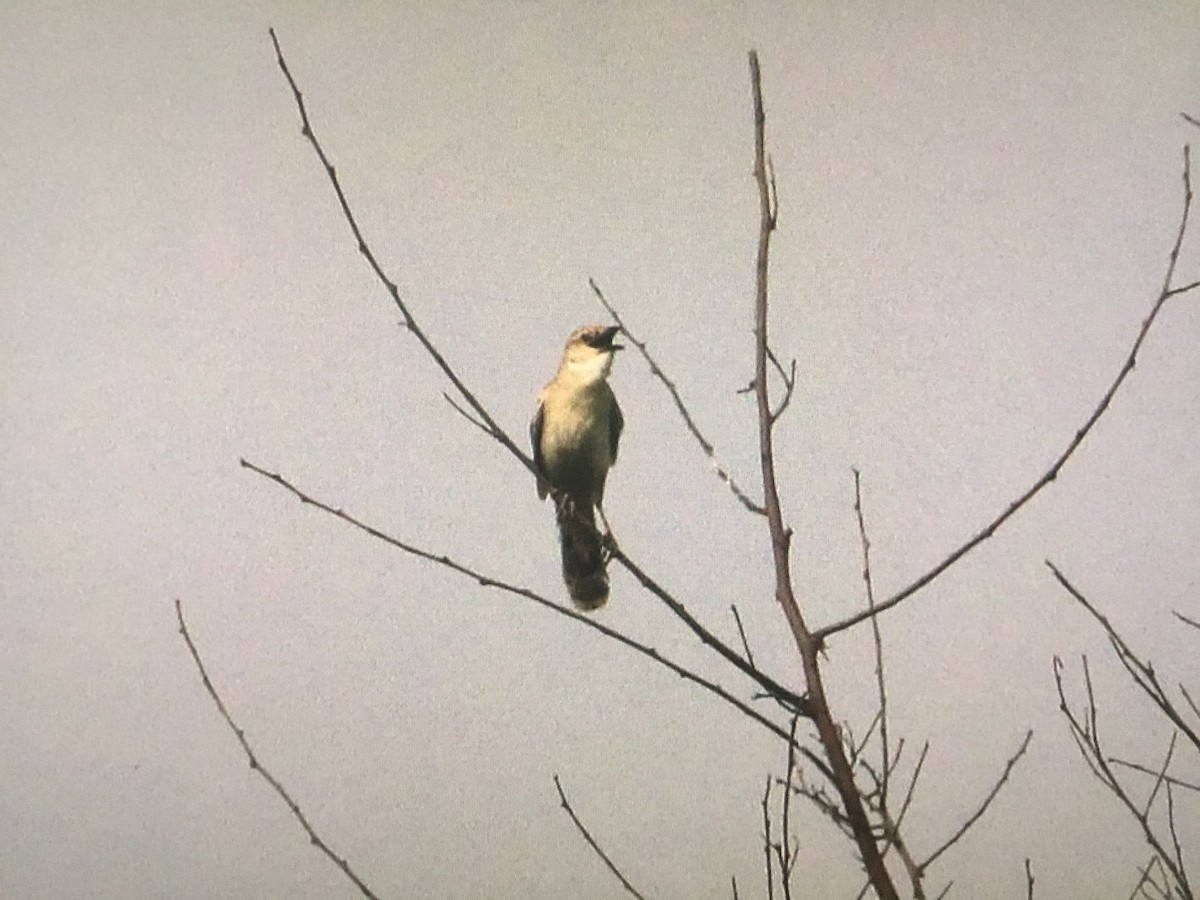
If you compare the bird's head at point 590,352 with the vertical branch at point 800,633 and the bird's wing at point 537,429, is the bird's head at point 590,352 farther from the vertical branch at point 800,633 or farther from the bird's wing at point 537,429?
the vertical branch at point 800,633

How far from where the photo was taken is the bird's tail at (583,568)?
150 centimetres

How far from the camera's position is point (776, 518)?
2.11 feet

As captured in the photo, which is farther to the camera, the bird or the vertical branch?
the bird

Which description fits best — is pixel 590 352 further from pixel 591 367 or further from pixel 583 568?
pixel 583 568

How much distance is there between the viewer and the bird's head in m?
1.54

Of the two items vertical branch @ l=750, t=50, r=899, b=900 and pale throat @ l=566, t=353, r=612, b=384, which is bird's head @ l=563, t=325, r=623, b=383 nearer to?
pale throat @ l=566, t=353, r=612, b=384

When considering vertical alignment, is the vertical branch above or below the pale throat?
below

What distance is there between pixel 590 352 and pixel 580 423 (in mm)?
108

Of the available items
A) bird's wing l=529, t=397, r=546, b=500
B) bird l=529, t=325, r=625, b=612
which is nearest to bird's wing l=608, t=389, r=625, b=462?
bird l=529, t=325, r=625, b=612

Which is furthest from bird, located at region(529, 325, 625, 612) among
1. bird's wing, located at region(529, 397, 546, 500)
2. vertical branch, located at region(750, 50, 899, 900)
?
vertical branch, located at region(750, 50, 899, 900)

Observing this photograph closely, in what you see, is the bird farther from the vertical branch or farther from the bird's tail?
the vertical branch

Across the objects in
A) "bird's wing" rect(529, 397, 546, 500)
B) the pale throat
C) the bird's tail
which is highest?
the pale throat

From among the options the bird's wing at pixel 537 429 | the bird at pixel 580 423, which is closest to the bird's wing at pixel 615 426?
the bird at pixel 580 423

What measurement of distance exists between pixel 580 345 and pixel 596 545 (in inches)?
11.9
